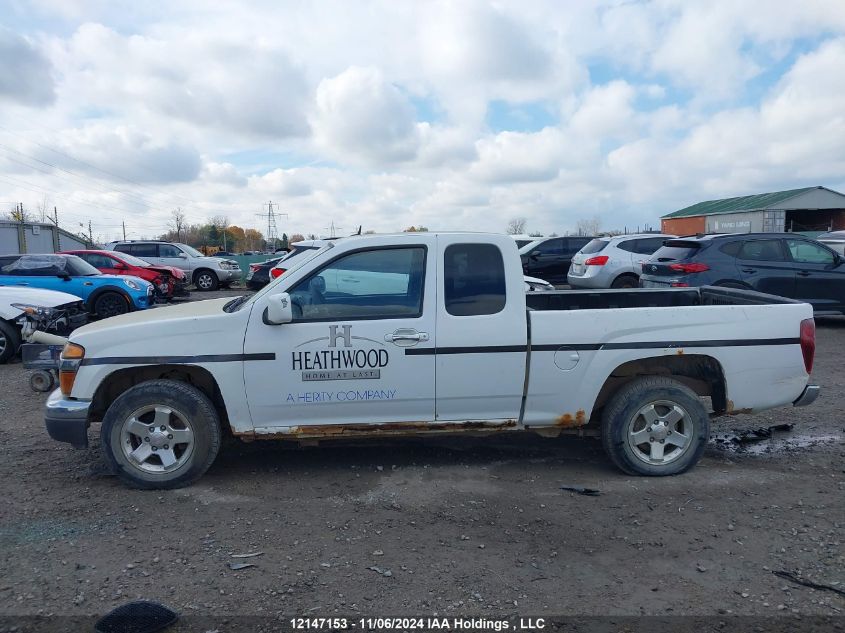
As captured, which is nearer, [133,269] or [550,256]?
[133,269]

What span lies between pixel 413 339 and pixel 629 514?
1819mm

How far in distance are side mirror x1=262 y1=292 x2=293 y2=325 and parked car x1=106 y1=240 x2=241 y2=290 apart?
20.0 m

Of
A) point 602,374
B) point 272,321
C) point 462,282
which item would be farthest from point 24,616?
point 602,374

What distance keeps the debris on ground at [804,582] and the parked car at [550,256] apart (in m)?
15.4

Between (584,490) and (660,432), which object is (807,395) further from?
(584,490)

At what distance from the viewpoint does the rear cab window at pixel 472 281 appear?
4742mm

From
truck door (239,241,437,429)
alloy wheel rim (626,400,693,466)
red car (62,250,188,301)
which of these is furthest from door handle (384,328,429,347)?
red car (62,250,188,301)

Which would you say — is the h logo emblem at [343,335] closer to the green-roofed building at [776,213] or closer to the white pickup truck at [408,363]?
the white pickup truck at [408,363]

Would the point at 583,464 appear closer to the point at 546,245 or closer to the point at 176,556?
the point at 176,556

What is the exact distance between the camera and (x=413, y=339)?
461cm

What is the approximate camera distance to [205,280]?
77.6 ft

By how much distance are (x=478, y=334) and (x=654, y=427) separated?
4.90 ft

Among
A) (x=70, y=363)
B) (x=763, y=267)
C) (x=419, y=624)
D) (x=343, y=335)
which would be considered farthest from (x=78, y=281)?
(x=763, y=267)

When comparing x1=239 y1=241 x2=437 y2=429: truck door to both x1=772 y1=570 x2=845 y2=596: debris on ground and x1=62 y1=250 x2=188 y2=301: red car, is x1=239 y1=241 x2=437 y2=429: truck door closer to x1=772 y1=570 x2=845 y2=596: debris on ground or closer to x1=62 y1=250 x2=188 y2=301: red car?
x1=772 y1=570 x2=845 y2=596: debris on ground
